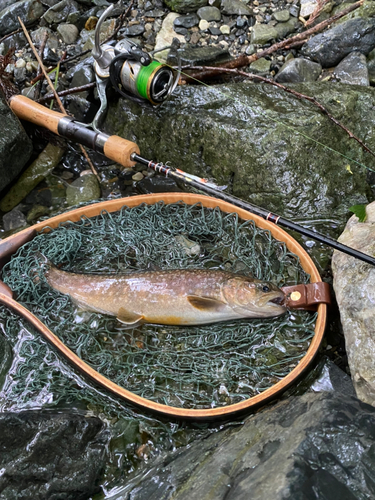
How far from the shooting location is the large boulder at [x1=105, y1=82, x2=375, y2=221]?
4.69 meters

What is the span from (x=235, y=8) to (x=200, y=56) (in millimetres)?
1982

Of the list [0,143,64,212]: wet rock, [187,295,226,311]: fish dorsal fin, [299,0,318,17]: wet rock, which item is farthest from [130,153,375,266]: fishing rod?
[299,0,318,17]: wet rock

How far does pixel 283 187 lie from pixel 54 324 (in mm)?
2766

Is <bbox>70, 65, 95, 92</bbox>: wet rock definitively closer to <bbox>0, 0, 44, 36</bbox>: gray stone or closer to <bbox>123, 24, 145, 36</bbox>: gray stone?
<bbox>123, 24, 145, 36</bbox>: gray stone

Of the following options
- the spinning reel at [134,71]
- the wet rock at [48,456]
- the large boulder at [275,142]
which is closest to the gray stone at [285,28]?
the large boulder at [275,142]

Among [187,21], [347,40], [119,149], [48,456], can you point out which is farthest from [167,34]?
A: [48,456]

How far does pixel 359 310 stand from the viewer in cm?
320

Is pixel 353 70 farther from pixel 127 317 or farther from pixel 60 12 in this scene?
pixel 60 12

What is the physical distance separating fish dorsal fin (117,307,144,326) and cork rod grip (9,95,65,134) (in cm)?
236

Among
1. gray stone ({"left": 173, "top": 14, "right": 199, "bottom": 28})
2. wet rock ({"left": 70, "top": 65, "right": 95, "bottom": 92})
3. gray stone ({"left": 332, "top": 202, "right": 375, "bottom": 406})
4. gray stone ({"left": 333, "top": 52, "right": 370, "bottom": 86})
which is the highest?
wet rock ({"left": 70, "top": 65, "right": 95, "bottom": 92})

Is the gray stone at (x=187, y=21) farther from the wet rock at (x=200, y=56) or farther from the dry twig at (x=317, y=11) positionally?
the dry twig at (x=317, y=11)

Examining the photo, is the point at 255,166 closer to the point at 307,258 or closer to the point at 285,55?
the point at 307,258

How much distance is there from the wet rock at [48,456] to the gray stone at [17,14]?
7.26 meters

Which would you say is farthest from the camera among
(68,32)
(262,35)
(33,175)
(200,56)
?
(68,32)
